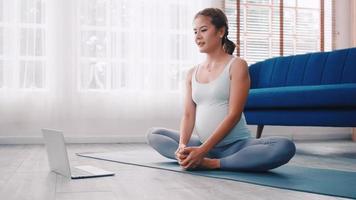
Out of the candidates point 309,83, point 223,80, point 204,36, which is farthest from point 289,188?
point 309,83

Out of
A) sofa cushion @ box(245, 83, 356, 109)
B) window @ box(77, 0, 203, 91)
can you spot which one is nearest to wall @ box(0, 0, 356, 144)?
window @ box(77, 0, 203, 91)

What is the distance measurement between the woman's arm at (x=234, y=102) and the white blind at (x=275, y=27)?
2536 millimetres

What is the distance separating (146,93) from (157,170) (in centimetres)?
206

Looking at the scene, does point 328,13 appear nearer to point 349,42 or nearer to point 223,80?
point 349,42

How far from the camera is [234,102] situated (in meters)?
1.78

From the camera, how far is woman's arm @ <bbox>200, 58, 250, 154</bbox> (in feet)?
5.71

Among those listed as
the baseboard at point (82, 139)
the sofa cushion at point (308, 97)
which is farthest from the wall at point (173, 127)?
the sofa cushion at point (308, 97)

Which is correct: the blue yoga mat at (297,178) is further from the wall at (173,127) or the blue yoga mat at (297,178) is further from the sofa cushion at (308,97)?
the wall at (173,127)

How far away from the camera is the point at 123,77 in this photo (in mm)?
3854

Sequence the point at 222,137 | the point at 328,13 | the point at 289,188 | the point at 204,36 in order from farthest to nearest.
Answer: the point at 328,13 < the point at 204,36 < the point at 222,137 < the point at 289,188

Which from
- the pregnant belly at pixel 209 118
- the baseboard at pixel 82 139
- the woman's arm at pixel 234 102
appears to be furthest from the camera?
the baseboard at pixel 82 139

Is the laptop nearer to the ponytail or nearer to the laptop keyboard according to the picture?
the laptop keyboard

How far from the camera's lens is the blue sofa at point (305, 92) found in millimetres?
2629

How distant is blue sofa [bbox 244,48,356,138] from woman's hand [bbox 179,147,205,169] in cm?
125
